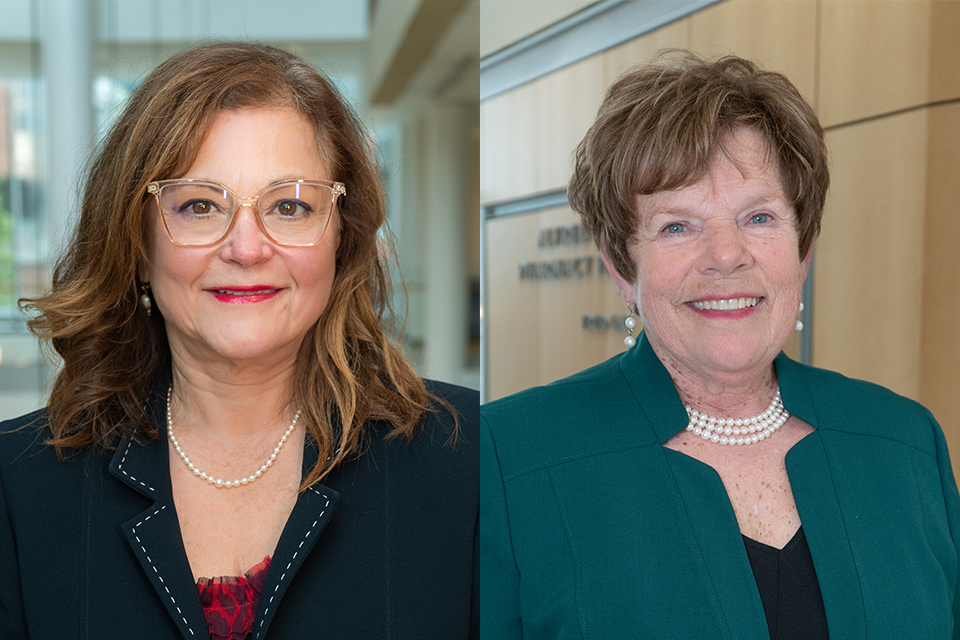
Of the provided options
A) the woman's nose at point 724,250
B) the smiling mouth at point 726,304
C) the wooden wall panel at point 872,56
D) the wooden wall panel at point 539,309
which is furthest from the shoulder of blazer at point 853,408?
the wooden wall panel at point 872,56

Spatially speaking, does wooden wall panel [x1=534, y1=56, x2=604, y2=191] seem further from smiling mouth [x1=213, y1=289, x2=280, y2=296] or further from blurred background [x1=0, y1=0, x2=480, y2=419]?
blurred background [x1=0, y1=0, x2=480, y2=419]

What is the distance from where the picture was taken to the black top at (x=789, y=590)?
4.84 feet

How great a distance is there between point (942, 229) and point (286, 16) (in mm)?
3184

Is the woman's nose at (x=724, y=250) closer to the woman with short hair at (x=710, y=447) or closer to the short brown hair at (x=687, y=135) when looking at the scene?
the woman with short hair at (x=710, y=447)

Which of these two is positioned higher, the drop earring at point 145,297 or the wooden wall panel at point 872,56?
the wooden wall panel at point 872,56

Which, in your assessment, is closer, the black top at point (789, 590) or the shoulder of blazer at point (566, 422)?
the black top at point (789, 590)

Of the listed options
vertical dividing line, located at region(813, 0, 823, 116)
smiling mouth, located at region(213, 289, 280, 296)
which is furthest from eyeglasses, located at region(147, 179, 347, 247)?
vertical dividing line, located at region(813, 0, 823, 116)

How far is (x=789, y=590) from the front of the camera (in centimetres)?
149

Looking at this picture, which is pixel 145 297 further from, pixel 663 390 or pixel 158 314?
pixel 663 390

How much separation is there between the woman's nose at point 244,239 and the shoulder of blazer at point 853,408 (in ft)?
3.86

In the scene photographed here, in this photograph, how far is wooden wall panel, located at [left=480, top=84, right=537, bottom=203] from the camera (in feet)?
7.40

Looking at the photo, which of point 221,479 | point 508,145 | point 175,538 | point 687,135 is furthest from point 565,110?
point 175,538

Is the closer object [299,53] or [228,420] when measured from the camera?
[228,420]

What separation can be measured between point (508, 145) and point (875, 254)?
125 centimetres
